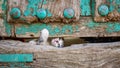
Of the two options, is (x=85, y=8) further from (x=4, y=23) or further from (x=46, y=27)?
(x=4, y=23)

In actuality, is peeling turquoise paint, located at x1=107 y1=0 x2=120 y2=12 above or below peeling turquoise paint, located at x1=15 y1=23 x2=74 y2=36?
above

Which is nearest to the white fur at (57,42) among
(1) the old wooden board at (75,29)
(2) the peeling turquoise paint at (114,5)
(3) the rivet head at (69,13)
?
(1) the old wooden board at (75,29)

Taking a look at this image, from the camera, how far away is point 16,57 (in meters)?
2.15

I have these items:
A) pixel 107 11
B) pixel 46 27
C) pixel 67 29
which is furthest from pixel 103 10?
pixel 46 27

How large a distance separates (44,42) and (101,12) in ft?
1.34

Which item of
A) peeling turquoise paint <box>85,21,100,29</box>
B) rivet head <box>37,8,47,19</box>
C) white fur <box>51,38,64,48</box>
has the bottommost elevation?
white fur <box>51,38,64,48</box>

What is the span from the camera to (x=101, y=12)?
93.8 inches

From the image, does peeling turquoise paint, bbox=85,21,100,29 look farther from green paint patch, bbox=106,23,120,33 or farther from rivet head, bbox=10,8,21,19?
rivet head, bbox=10,8,21,19

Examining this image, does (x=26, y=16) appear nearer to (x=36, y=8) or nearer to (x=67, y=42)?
(x=36, y=8)

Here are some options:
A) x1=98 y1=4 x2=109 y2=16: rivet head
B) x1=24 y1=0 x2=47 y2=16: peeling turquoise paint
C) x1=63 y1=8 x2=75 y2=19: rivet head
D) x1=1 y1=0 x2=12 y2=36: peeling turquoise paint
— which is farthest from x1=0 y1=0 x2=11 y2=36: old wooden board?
x1=98 y1=4 x2=109 y2=16: rivet head

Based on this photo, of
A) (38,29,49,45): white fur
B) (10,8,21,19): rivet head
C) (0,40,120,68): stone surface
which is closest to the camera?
(0,40,120,68): stone surface

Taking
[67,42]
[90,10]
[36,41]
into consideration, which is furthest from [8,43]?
[90,10]

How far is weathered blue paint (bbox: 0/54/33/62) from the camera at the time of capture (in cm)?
214

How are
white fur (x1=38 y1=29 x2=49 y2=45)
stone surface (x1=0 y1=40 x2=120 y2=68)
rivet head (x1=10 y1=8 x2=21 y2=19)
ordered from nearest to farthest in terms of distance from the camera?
stone surface (x1=0 y1=40 x2=120 y2=68), white fur (x1=38 y1=29 x2=49 y2=45), rivet head (x1=10 y1=8 x2=21 y2=19)
